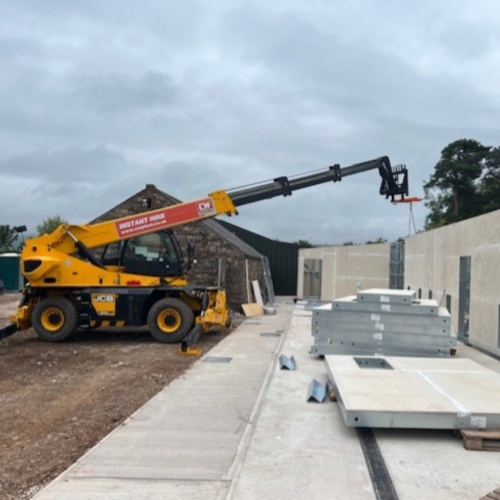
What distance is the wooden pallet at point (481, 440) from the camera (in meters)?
4.93

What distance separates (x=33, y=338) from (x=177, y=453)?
9.94 meters

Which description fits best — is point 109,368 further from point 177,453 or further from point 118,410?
point 177,453

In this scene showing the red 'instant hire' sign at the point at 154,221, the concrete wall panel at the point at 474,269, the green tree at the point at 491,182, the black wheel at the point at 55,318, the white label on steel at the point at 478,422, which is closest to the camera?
the white label on steel at the point at 478,422

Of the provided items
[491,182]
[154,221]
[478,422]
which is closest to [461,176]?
[491,182]

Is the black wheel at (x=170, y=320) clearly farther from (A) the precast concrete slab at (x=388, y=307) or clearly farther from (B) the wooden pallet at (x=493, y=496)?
(B) the wooden pallet at (x=493, y=496)

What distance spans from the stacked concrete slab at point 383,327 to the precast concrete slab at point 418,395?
1.50 m

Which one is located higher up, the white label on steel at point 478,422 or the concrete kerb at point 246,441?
the white label on steel at point 478,422

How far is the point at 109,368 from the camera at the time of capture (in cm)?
988

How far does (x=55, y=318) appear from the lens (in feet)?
41.9

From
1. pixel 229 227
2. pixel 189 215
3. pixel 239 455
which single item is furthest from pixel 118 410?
pixel 229 227

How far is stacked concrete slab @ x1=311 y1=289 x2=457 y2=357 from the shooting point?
8.94m

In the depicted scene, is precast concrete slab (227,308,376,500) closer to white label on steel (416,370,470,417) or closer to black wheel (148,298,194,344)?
white label on steel (416,370,470,417)

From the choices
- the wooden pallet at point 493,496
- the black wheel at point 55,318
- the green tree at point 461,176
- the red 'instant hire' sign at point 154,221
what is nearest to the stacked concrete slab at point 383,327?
the red 'instant hire' sign at point 154,221

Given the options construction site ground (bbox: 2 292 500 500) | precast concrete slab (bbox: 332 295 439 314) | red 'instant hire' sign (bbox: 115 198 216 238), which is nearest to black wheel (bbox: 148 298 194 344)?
red 'instant hire' sign (bbox: 115 198 216 238)
